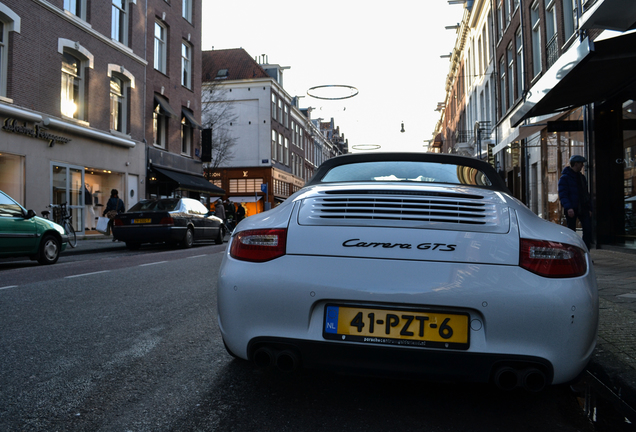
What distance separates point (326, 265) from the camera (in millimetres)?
2354

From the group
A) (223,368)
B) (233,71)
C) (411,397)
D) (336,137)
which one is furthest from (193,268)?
(336,137)

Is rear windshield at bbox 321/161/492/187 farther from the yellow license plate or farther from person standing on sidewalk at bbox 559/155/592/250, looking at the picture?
person standing on sidewalk at bbox 559/155/592/250

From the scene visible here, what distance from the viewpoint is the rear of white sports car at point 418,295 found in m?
2.21

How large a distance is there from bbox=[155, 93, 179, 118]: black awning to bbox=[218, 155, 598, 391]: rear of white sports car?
2447 cm

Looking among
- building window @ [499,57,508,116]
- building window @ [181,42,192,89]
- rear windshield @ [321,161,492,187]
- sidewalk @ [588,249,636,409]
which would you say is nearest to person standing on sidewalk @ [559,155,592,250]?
sidewalk @ [588,249,636,409]

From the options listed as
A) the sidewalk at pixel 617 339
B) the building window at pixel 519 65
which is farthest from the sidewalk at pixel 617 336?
the building window at pixel 519 65

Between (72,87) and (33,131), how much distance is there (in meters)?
3.17

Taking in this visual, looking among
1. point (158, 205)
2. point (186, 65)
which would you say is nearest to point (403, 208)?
point (158, 205)

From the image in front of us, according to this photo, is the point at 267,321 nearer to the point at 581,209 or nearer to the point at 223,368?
the point at 223,368

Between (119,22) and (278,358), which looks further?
(119,22)

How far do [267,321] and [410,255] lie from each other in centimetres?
70

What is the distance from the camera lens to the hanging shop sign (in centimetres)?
1559

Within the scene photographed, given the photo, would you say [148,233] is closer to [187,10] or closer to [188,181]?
[188,181]

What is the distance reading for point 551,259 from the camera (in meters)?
2.30
